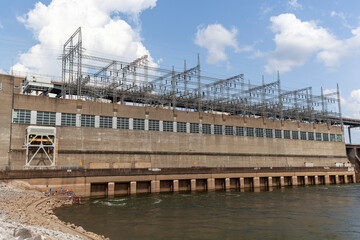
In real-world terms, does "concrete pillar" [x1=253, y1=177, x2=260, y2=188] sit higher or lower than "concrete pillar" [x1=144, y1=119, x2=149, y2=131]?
lower

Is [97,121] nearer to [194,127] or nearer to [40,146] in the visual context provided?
[40,146]

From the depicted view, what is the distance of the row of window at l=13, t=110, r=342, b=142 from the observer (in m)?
51.3

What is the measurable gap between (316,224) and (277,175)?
42190mm

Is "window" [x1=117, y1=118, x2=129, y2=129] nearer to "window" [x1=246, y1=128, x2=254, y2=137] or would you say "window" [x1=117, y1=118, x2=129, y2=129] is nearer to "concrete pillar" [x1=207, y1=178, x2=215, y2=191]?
"concrete pillar" [x1=207, y1=178, x2=215, y2=191]

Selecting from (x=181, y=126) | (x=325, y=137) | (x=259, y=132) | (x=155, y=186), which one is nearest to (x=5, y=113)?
(x=155, y=186)

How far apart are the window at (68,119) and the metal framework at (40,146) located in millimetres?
2859

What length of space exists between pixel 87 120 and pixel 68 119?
127 inches

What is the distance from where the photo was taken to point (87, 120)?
5506 cm

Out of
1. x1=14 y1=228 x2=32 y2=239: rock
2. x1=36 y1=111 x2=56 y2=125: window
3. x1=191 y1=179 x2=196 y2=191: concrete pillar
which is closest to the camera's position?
x1=14 y1=228 x2=32 y2=239: rock

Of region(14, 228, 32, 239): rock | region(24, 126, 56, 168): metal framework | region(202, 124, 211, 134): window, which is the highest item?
region(202, 124, 211, 134): window

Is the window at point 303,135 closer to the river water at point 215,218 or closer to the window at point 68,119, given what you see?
the river water at point 215,218

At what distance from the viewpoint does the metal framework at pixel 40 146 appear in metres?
47.8

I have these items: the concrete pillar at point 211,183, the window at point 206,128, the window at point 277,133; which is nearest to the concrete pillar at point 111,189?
the concrete pillar at point 211,183

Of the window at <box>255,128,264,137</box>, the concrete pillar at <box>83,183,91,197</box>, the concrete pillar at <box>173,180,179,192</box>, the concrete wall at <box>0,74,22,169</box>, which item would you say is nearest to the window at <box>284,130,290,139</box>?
the window at <box>255,128,264,137</box>
